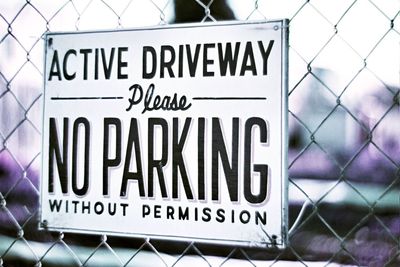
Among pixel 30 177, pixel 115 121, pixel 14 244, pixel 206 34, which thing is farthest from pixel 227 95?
pixel 14 244

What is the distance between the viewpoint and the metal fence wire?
1057 millimetres

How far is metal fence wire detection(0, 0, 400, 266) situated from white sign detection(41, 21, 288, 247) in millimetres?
57

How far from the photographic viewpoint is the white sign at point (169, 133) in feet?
3.44

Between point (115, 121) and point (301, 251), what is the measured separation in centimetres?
45

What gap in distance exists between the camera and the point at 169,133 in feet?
3.62

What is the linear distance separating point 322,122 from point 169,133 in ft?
0.95

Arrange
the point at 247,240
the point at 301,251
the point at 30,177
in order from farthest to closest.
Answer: the point at 30,177
the point at 301,251
the point at 247,240

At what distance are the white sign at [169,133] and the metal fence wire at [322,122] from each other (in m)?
0.06

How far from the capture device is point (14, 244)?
137 cm

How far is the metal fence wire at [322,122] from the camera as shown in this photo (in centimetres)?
106

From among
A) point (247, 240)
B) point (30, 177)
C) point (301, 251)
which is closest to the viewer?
point (247, 240)

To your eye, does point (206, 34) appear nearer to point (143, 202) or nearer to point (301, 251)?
point (143, 202)

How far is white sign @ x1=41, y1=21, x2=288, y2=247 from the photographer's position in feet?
3.44

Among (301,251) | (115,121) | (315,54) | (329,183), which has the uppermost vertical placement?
(315,54)
